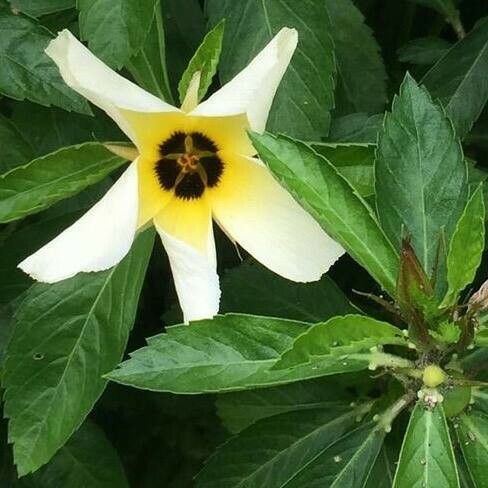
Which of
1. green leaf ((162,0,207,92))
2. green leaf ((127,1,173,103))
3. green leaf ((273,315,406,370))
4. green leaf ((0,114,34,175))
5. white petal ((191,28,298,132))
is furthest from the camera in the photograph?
green leaf ((162,0,207,92))

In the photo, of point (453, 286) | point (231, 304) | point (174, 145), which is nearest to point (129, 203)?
point (174, 145)

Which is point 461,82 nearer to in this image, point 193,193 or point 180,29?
point 180,29

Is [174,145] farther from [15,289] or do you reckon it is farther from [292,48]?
[15,289]

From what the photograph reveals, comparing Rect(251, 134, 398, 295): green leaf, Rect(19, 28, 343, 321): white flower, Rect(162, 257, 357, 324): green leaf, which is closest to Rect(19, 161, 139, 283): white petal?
Rect(19, 28, 343, 321): white flower

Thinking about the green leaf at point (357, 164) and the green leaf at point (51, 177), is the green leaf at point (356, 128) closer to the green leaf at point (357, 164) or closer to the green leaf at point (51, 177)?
the green leaf at point (357, 164)

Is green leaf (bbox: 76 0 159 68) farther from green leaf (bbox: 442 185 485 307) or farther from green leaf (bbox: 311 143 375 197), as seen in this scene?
green leaf (bbox: 442 185 485 307)
